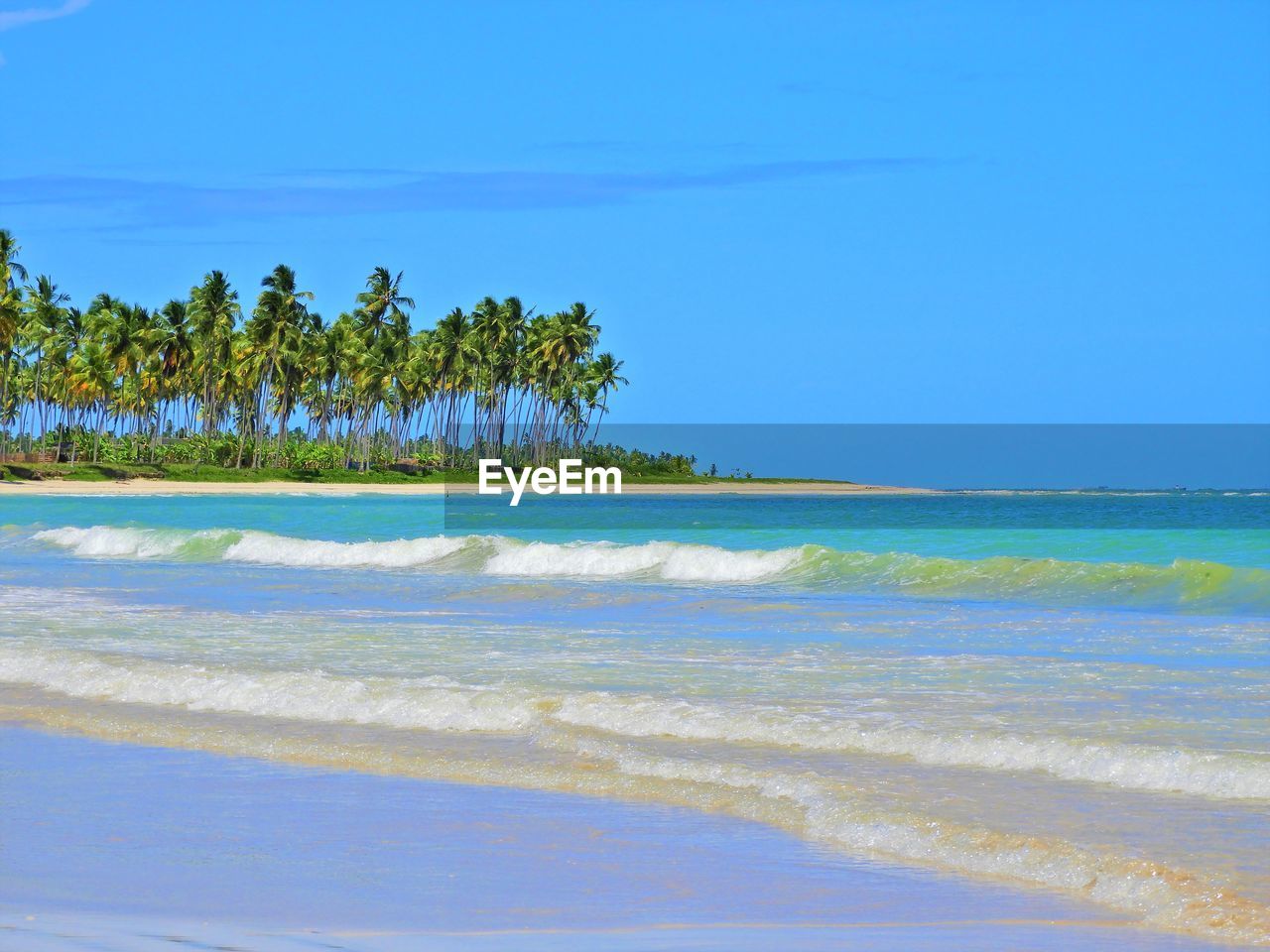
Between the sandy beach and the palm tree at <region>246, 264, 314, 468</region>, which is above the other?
the palm tree at <region>246, 264, 314, 468</region>

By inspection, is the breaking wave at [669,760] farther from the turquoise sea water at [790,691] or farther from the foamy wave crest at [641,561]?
the foamy wave crest at [641,561]

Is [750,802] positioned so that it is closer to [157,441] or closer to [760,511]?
[760,511]

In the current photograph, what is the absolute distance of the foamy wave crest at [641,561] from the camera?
2642 centimetres

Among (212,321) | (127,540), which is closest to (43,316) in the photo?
(212,321)

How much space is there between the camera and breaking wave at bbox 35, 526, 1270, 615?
2108cm

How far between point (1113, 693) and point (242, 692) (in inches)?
259

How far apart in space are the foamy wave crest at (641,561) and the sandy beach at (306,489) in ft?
164

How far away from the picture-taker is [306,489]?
82.9m

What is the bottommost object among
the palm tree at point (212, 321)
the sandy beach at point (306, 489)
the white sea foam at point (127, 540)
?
the white sea foam at point (127, 540)

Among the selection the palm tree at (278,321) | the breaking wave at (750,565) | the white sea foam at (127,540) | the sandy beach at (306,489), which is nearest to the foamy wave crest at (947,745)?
the breaking wave at (750,565)

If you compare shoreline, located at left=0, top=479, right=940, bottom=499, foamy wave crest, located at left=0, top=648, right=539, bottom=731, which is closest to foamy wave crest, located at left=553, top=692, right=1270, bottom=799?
foamy wave crest, located at left=0, top=648, right=539, bottom=731

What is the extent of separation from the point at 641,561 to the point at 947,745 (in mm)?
19050

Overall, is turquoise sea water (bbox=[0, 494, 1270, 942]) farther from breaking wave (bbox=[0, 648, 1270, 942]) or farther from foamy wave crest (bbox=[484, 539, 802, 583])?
foamy wave crest (bbox=[484, 539, 802, 583])

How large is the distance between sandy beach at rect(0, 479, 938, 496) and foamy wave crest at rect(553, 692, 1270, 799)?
67.4m
